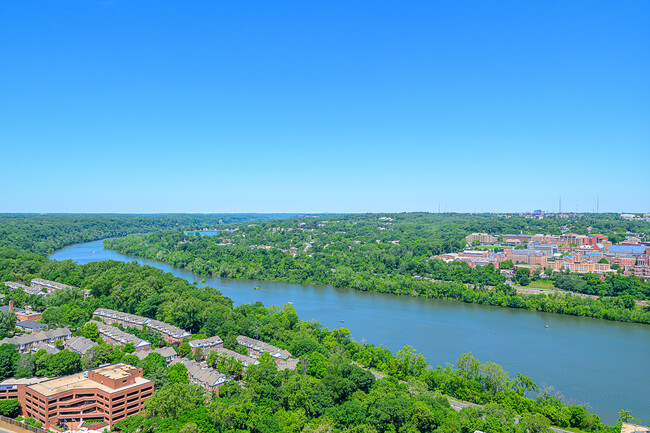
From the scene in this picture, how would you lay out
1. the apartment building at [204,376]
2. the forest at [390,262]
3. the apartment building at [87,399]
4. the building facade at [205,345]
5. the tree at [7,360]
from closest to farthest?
the apartment building at [87,399]
the apartment building at [204,376]
the tree at [7,360]
the building facade at [205,345]
the forest at [390,262]

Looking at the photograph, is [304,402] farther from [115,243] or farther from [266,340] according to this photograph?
[115,243]

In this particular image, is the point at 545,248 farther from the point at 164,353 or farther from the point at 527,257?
the point at 164,353

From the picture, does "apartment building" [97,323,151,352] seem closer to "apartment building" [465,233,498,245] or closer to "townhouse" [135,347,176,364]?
"townhouse" [135,347,176,364]

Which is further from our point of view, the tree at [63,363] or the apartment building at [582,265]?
the apartment building at [582,265]

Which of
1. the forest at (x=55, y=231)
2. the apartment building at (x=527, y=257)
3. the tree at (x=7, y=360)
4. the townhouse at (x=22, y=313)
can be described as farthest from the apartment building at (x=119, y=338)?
the forest at (x=55, y=231)

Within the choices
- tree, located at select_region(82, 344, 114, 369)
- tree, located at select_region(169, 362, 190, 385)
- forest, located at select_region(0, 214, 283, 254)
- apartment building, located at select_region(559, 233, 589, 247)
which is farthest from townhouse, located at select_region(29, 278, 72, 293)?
apartment building, located at select_region(559, 233, 589, 247)

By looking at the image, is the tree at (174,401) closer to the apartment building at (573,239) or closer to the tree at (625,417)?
the tree at (625,417)
